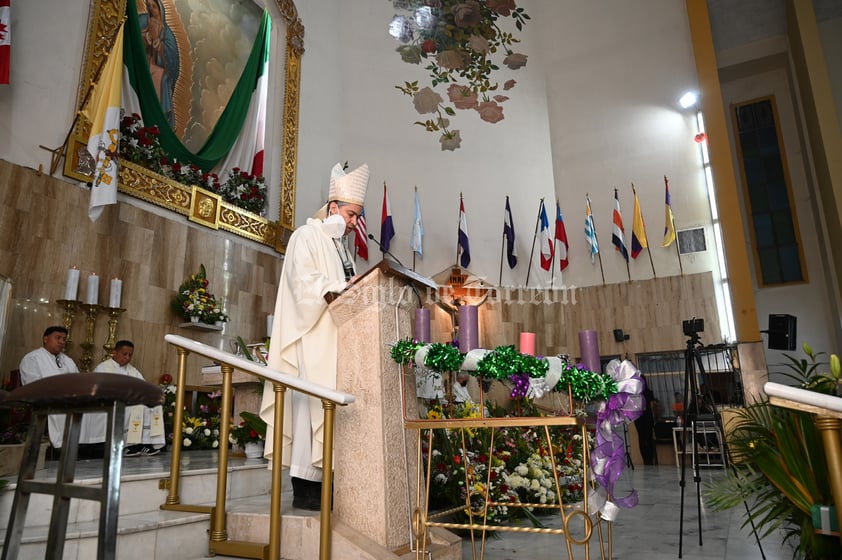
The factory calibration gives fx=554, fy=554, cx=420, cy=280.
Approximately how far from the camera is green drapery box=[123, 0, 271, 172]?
6.57 metres

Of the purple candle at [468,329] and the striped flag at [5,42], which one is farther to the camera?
the striped flag at [5,42]

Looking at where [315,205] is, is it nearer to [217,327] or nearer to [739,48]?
[217,327]

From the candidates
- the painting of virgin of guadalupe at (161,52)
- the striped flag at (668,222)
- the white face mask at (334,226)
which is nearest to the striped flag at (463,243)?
the striped flag at (668,222)

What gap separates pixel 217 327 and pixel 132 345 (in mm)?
1217

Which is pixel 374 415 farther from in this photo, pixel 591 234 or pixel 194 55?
pixel 591 234

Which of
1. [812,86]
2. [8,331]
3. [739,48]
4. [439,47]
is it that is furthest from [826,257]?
[8,331]

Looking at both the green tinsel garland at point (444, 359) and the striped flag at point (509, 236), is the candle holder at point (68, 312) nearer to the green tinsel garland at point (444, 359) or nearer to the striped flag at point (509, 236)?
the green tinsel garland at point (444, 359)

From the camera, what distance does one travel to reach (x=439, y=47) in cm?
1149

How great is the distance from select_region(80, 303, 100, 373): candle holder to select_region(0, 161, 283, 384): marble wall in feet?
0.18

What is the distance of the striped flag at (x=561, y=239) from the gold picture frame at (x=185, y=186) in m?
5.02

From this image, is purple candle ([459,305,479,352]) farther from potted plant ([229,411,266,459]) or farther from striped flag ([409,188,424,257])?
striped flag ([409,188,424,257])

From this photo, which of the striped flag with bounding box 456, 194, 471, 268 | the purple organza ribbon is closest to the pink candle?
the purple organza ribbon

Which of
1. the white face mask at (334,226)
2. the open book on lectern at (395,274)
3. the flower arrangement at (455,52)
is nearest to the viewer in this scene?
the open book on lectern at (395,274)

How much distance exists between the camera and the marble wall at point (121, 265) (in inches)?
198
